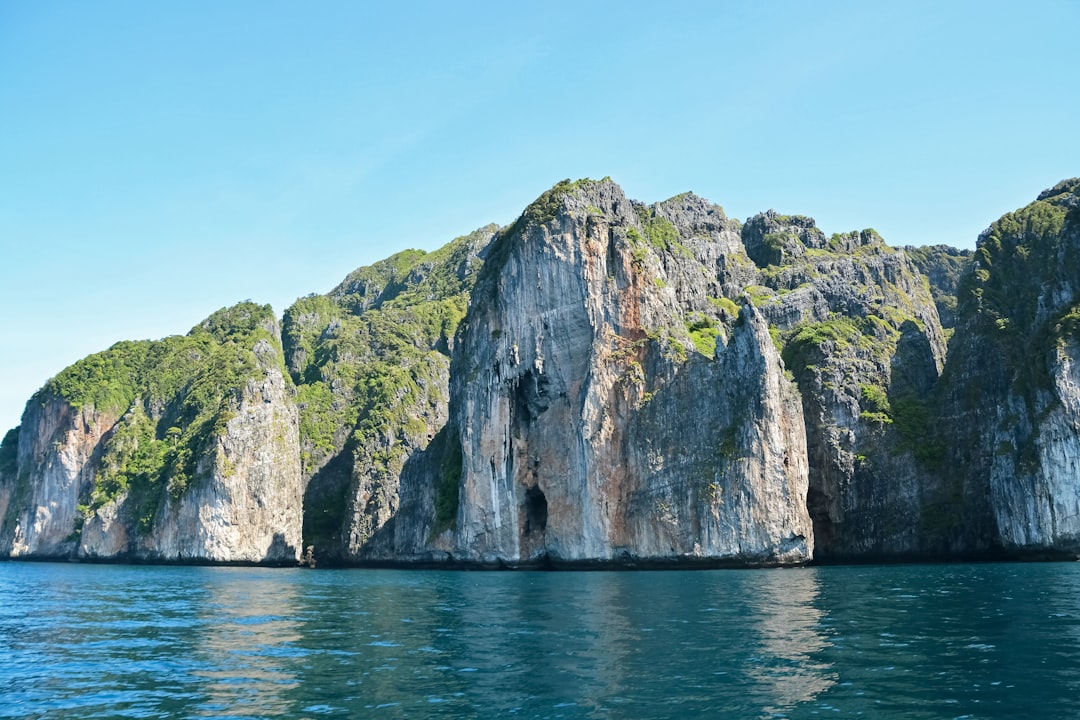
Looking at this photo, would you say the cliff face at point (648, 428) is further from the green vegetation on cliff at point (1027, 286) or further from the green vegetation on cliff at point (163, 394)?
the green vegetation on cliff at point (163, 394)

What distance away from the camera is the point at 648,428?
87.9 metres

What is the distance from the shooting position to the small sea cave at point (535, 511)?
311 feet

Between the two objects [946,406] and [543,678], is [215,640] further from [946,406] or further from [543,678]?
[946,406]

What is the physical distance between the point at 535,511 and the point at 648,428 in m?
17.8

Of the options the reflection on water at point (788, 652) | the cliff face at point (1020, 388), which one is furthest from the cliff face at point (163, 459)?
the reflection on water at point (788, 652)

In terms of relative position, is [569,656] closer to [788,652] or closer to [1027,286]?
[788,652]

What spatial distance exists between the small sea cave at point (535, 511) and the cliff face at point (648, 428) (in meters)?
0.27

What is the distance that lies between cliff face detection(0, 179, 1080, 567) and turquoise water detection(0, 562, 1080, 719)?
36961 millimetres

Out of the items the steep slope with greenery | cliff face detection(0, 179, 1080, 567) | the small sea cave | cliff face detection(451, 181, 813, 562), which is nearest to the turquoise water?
cliff face detection(451, 181, 813, 562)

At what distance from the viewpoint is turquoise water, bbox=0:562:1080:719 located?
62.5 ft

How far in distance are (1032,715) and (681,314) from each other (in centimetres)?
8239

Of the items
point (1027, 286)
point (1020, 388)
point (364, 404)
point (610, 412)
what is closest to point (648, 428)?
point (610, 412)

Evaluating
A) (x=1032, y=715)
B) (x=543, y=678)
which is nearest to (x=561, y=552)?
(x=543, y=678)

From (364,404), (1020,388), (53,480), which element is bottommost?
(53,480)
